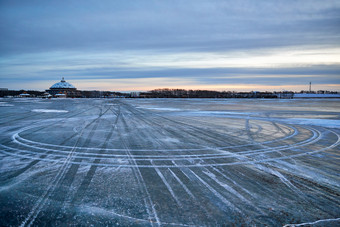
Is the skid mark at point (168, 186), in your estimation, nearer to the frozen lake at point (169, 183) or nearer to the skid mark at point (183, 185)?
the frozen lake at point (169, 183)

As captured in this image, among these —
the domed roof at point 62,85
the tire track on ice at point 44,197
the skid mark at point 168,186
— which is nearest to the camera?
the tire track on ice at point 44,197

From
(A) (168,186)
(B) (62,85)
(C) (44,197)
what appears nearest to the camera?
(C) (44,197)

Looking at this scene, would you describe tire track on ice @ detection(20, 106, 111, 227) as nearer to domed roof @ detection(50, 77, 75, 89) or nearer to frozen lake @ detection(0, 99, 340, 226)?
frozen lake @ detection(0, 99, 340, 226)

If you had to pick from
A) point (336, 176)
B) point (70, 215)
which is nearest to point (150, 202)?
point (70, 215)

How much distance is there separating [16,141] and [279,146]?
36.8 feet

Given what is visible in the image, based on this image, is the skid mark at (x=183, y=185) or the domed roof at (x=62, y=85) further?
the domed roof at (x=62, y=85)

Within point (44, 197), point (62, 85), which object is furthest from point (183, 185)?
point (62, 85)

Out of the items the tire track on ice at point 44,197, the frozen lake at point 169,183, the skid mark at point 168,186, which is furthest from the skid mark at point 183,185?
the tire track on ice at point 44,197

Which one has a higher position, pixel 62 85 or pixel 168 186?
pixel 62 85

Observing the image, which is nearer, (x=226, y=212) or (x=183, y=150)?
(x=226, y=212)

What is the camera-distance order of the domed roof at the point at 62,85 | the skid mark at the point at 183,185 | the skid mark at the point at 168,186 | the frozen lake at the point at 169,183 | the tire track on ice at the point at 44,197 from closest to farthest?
the tire track on ice at the point at 44,197 → the frozen lake at the point at 169,183 → the skid mark at the point at 168,186 → the skid mark at the point at 183,185 → the domed roof at the point at 62,85

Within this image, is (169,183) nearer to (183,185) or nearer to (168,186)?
(168,186)

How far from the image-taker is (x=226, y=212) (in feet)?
12.3

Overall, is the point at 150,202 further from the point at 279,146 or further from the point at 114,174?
the point at 279,146
